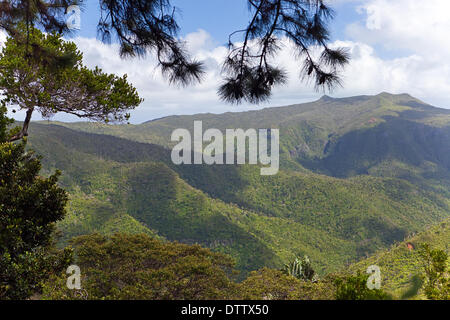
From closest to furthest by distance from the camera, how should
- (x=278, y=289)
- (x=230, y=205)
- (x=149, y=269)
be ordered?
(x=149, y=269) < (x=278, y=289) < (x=230, y=205)

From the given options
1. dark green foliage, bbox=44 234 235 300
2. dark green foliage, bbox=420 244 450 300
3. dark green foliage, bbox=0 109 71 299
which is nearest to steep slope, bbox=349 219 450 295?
dark green foliage, bbox=44 234 235 300

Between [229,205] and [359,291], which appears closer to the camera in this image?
[359,291]

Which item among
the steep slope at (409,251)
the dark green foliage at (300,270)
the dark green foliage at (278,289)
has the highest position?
the dark green foliage at (278,289)

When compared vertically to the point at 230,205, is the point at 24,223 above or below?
above

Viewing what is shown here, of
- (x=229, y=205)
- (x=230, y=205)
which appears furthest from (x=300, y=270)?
(x=230, y=205)

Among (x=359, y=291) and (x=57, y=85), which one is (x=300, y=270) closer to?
(x=359, y=291)

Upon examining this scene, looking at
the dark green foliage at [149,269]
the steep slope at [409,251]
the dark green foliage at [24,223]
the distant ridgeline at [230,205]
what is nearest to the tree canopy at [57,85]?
the dark green foliage at [24,223]

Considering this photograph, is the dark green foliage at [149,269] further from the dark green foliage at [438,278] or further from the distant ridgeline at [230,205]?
the distant ridgeline at [230,205]

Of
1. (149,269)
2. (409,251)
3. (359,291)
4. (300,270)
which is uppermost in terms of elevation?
(359,291)

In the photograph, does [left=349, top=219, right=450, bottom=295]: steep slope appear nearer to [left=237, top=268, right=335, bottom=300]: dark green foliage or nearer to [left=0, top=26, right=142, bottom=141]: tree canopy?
[left=237, top=268, right=335, bottom=300]: dark green foliage

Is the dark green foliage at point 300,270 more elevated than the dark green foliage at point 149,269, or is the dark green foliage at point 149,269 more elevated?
the dark green foliage at point 149,269

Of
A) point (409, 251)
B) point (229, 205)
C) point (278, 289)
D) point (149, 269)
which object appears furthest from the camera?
point (229, 205)

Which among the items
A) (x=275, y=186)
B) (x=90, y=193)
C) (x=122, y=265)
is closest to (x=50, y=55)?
(x=122, y=265)

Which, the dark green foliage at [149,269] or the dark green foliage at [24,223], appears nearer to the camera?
the dark green foliage at [24,223]
